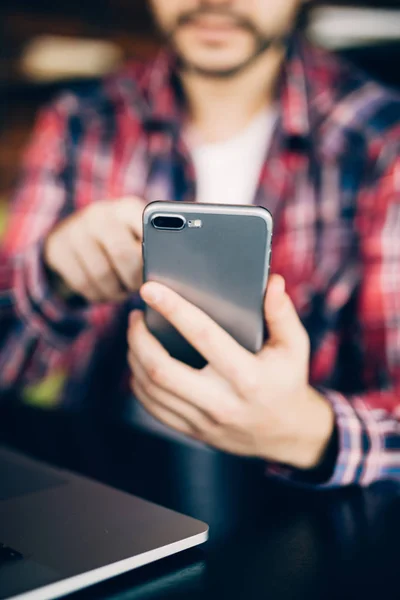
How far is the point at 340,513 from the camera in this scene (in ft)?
1.86

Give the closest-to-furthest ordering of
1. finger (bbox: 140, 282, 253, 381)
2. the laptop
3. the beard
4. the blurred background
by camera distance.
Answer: the laptop, finger (bbox: 140, 282, 253, 381), the beard, the blurred background

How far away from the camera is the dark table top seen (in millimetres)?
438

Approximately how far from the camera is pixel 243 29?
1.04 metres

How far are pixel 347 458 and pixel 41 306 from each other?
1.83 ft

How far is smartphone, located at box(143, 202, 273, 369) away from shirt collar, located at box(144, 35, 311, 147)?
523 millimetres

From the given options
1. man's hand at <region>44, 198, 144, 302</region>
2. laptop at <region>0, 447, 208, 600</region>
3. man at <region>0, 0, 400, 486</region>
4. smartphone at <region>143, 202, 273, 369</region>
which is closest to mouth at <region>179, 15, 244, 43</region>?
man at <region>0, 0, 400, 486</region>

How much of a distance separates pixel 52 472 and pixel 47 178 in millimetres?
708

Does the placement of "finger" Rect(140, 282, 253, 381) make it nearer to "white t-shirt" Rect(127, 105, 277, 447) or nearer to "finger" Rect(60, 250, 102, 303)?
"finger" Rect(60, 250, 102, 303)

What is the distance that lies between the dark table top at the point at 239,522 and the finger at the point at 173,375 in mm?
87

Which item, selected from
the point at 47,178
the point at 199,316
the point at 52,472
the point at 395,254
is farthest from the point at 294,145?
the point at 52,472

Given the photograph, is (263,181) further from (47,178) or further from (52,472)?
(52,472)

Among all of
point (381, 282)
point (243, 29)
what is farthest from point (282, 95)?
point (381, 282)

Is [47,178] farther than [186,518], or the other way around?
[47,178]

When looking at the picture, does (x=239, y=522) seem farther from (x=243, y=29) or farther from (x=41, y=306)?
(x=243, y=29)
